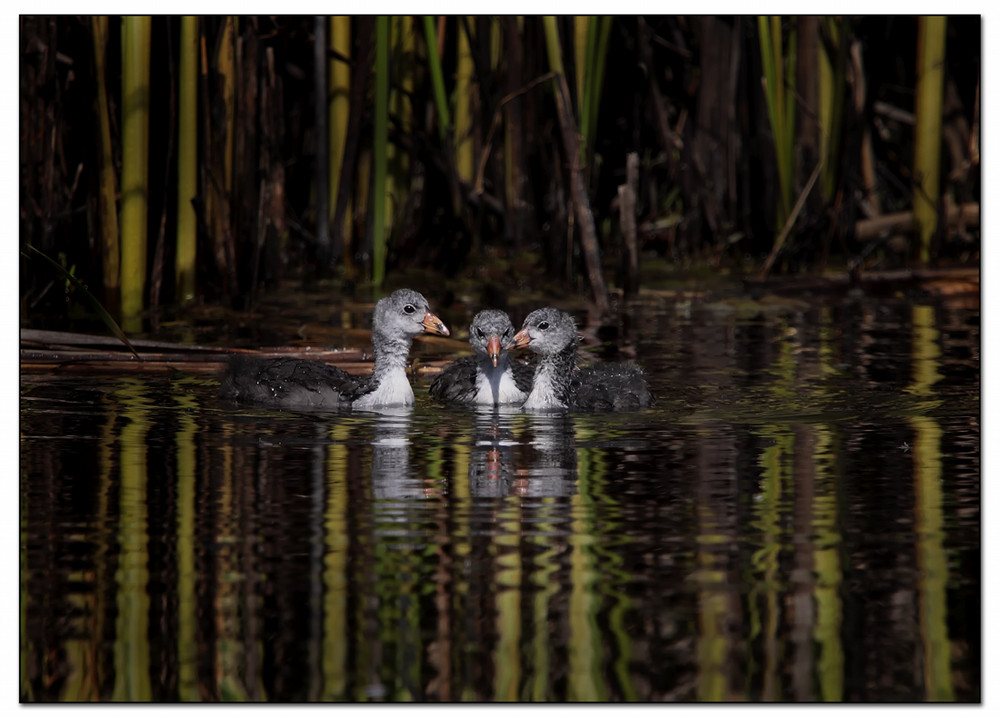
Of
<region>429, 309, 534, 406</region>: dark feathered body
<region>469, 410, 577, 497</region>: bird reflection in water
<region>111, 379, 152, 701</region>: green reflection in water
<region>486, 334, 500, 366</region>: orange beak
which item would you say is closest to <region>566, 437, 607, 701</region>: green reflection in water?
<region>469, 410, 577, 497</region>: bird reflection in water

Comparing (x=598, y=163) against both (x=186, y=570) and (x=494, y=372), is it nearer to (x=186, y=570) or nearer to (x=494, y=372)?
(x=494, y=372)

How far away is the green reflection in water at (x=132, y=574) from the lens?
4180 mm

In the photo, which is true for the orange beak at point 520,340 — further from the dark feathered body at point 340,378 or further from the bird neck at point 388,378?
the bird neck at point 388,378

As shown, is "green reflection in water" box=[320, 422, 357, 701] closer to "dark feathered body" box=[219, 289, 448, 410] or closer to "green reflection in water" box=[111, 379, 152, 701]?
"green reflection in water" box=[111, 379, 152, 701]

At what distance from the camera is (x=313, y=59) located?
13.8 m

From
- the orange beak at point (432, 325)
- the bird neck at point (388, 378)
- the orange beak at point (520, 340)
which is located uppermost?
the orange beak at point (432, 325)

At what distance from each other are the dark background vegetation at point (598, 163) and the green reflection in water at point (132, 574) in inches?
160

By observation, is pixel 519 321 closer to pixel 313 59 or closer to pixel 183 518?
pixel 313 59

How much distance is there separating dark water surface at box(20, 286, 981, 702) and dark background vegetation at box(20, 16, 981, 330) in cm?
329

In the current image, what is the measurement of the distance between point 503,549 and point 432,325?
3.97m

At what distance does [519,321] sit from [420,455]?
432cm

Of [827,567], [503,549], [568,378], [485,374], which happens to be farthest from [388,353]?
[827,567]

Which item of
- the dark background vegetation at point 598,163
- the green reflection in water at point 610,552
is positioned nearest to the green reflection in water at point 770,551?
the green reflection in water at point 610,552

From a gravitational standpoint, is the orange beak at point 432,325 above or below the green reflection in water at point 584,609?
above
